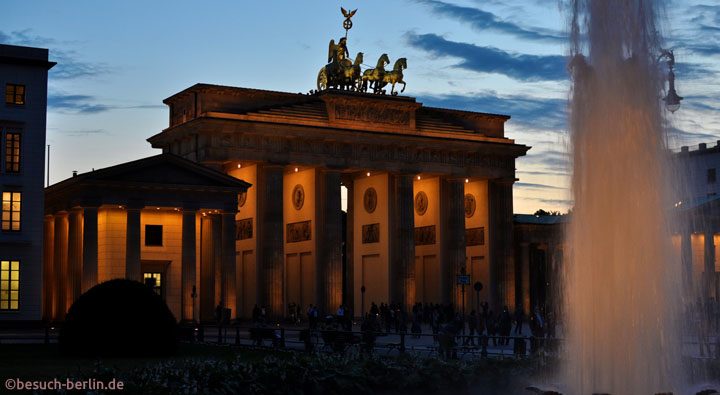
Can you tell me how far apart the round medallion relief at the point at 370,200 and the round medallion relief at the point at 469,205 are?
8772mm

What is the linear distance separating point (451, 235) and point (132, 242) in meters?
28.4

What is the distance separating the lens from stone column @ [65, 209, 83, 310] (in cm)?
6756

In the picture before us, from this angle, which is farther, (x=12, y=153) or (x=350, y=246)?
(x=350, y=246)

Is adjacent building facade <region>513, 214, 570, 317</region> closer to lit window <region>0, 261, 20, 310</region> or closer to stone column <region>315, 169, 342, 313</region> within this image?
stone column <region>315, 169, 342, 313</region>

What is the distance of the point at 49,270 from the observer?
74750 mm

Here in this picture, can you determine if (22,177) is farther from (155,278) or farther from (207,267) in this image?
(207,267)

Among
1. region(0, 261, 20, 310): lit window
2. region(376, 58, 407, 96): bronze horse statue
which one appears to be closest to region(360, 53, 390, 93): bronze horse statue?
region(376, 58, 407, 96): bronze horse statue

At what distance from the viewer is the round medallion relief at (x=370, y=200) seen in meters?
87.9

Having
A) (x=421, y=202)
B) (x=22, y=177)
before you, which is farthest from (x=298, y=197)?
(x=22, y=177)

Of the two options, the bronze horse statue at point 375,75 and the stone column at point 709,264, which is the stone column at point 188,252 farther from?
the stone column at point 709,264

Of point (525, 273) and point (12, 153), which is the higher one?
point (12, 153)

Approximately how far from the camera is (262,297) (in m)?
78.4

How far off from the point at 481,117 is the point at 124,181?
34.2m

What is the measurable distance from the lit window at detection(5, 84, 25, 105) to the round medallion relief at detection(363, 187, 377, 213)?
108 ft
